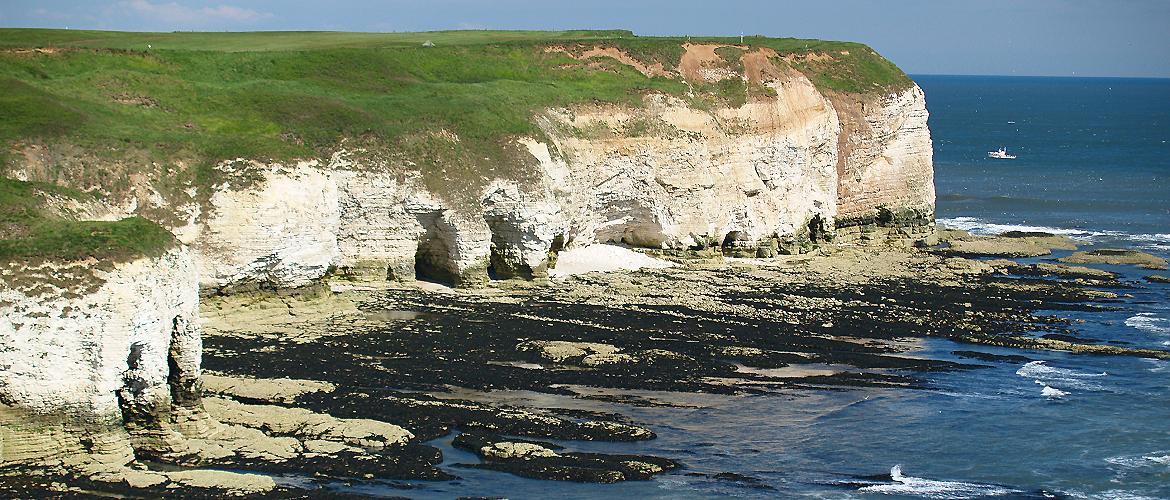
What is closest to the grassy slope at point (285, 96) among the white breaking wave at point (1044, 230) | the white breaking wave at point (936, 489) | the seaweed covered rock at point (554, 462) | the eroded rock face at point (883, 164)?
the eroded rock face at point (883, 164)

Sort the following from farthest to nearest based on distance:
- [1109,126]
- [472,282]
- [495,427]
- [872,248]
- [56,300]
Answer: [1109,126]
[872,248]
[472,282]
[495,427]
[56,300]

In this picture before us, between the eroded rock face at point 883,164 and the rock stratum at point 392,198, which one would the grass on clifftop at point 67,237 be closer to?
the rock stratum at point 392,198

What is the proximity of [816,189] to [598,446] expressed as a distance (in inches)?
1196

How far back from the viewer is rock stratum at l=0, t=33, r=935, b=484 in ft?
84.0

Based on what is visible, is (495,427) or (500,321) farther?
(500,321)

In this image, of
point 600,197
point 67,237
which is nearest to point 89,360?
point 67,237

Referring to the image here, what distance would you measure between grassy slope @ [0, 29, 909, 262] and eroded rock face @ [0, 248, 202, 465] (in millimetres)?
11512

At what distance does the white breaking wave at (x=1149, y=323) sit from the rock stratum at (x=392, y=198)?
13796mm

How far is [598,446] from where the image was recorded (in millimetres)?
29000

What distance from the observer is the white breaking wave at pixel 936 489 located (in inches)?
1079

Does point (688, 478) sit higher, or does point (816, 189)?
point (816, 189)

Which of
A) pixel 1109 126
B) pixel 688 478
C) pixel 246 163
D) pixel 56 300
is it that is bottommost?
pixel 688 478

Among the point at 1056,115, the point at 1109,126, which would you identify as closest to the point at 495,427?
the point at 1109,126

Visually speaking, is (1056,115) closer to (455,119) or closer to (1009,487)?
(455,119)
